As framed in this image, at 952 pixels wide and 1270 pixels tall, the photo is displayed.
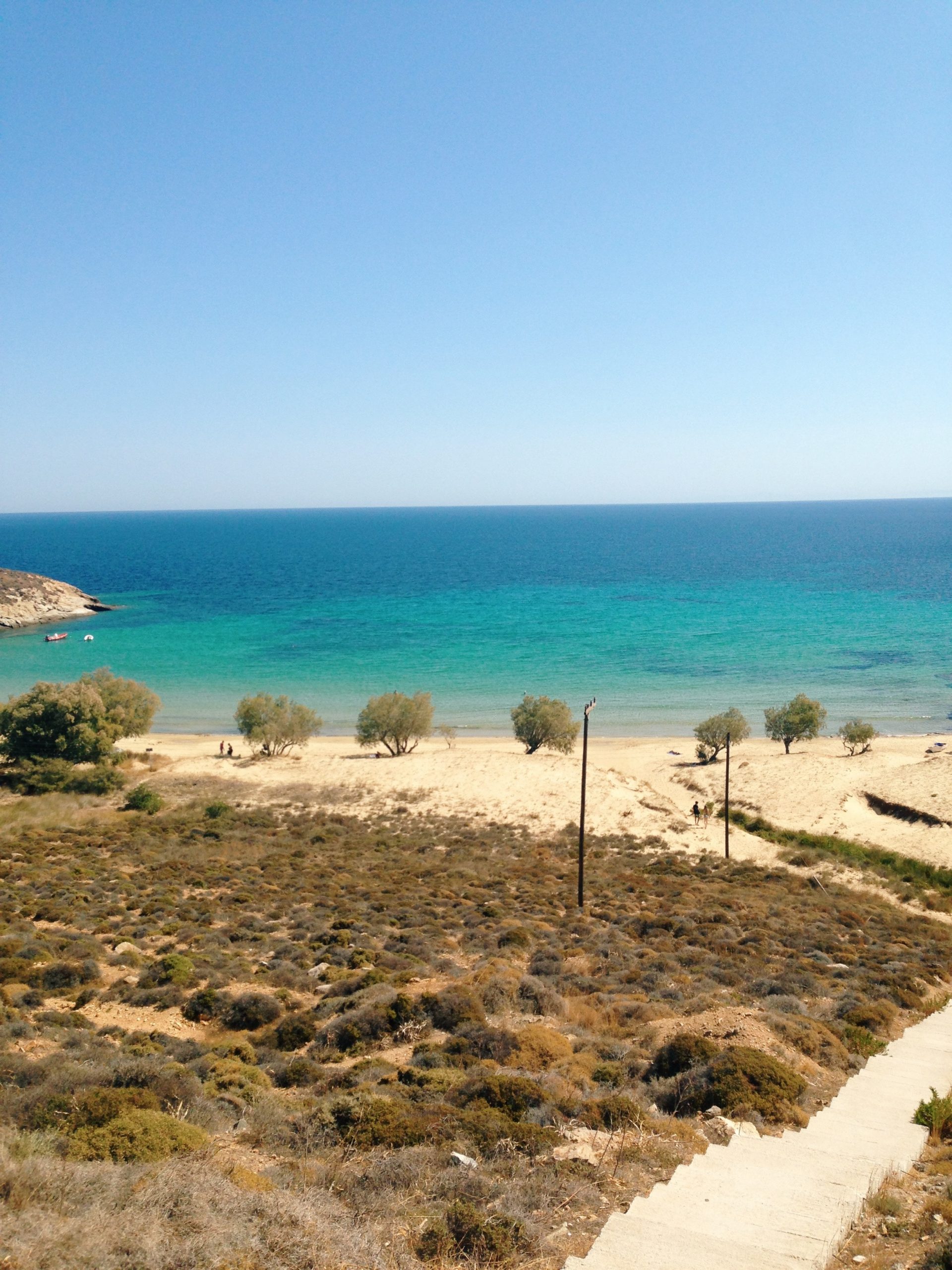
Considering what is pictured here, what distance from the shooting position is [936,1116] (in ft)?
32.9

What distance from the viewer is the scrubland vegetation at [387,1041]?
6902mm

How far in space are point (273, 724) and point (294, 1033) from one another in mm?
34953

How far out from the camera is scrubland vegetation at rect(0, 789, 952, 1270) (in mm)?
6902

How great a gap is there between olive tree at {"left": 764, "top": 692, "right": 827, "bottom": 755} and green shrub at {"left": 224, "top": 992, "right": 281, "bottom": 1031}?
1758 inches

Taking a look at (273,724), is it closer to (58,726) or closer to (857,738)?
(58,726)

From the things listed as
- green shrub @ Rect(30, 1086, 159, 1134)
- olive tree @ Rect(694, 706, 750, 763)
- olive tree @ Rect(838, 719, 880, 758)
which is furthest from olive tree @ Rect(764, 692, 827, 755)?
green shrub @ Rect(30, 1086, 159, 1134)

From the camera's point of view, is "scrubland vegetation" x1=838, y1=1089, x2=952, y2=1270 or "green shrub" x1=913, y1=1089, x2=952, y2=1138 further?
"green shrub" x1=913, y1=1089, x2=952, y2=1138

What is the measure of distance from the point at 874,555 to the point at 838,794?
15698 cm

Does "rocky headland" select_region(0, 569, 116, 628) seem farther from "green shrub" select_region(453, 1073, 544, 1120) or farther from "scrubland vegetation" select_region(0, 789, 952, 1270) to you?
"green shrub" select_region(453, 1073, 544, 1120)

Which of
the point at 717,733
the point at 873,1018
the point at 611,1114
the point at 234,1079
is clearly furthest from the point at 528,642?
the point at 611,1114

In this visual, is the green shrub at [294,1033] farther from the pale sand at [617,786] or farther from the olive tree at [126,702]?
the olive tree at [126,702]

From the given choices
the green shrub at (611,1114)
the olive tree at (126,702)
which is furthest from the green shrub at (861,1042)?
the olive tree at (126,702)

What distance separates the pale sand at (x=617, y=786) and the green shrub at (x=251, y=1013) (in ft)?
70.2

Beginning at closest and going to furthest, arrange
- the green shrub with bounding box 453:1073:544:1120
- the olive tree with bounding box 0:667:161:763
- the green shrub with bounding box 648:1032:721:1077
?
the green shrub with bounding box 453:1073:544:1120
the green shrub with bounding box 648:1032:721:1077
the olive tree with bounding box 0:667:161:763
